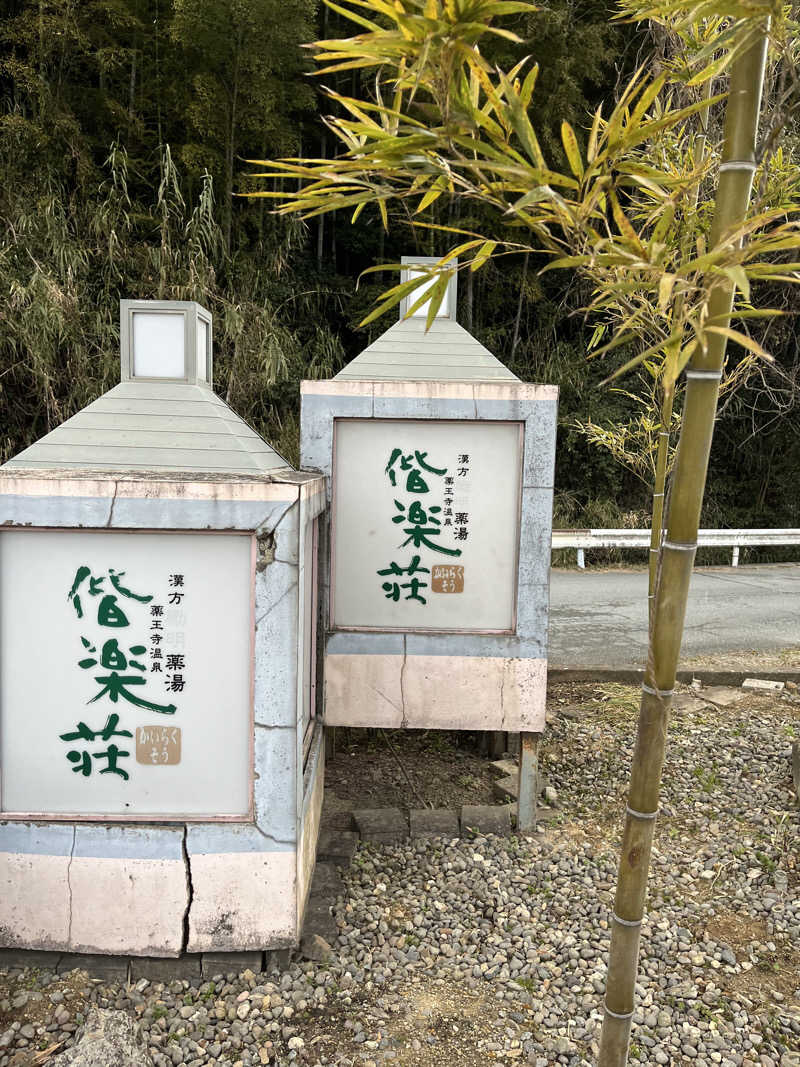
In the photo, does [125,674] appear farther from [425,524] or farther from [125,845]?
[425,524]

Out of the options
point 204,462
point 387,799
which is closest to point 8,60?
point 204,462

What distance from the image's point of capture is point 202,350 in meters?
3.36

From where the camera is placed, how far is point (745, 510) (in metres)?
14.3

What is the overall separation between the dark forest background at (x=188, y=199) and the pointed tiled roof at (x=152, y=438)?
19.4ft

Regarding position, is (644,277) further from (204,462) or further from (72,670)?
(72,670)

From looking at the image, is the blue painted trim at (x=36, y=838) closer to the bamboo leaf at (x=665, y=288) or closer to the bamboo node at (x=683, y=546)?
the bamboo node at (x=683, y=546)

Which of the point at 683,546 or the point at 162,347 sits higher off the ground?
the point at 162,347

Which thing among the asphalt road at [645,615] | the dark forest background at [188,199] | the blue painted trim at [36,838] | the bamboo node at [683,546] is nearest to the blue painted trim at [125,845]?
the blue painted trim at [36,838]

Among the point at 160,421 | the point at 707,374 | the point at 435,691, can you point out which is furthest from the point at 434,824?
the point at 707,374

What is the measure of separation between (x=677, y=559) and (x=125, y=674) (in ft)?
6.40

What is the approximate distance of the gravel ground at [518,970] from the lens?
250 centimetres

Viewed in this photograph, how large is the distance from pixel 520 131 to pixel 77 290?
8.82 metres

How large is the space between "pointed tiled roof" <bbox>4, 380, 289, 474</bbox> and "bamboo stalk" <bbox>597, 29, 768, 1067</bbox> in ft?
5.52

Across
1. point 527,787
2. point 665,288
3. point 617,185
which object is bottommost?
point 527,787
